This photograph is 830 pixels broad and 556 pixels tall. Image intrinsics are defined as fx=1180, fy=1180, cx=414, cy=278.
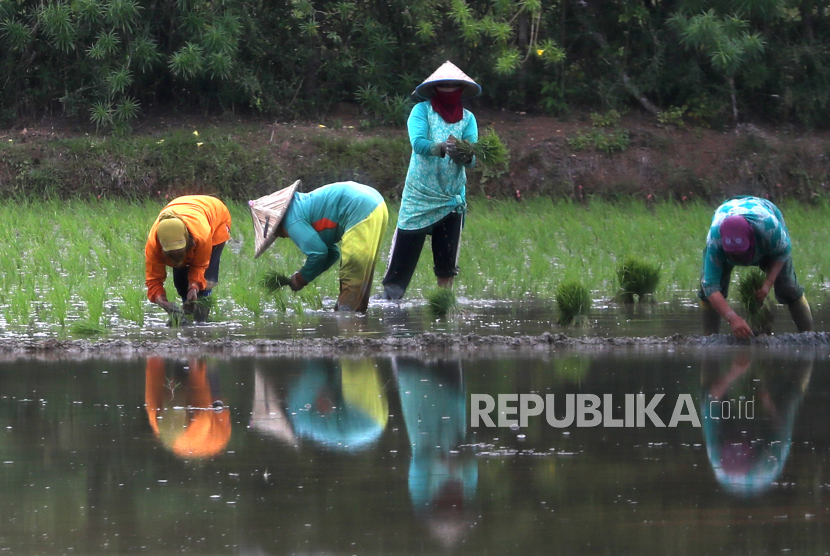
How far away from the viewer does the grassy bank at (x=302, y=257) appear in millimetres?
7945

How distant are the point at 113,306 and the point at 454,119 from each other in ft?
8.83

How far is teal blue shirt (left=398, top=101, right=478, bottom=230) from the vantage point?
8203 mm

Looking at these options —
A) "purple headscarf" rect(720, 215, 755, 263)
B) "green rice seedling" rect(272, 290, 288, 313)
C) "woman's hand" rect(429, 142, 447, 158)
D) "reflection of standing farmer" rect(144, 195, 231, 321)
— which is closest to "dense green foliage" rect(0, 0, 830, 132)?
"woman's hand" rect(429, 142, 447, 158)

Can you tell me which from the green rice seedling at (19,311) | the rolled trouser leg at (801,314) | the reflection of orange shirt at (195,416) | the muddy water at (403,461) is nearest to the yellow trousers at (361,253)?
the muddy water at (403,461)

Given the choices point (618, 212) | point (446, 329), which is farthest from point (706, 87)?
point (446, 329)

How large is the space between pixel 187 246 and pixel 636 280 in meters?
3.28

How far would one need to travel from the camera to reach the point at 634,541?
3311 mm

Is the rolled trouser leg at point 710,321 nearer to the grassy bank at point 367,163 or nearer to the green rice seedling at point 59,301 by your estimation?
the green rice seedling at point 59,301

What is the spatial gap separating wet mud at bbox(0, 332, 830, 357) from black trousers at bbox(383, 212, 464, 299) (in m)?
1.78

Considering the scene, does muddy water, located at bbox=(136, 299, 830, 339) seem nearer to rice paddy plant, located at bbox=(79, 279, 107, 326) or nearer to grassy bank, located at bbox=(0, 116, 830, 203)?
rice paddy plant, located at bbox=(79, 279, 107, 326)

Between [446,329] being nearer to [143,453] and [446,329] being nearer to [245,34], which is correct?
[143,453]

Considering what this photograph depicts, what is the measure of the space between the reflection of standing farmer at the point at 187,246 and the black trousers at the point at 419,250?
145 cm

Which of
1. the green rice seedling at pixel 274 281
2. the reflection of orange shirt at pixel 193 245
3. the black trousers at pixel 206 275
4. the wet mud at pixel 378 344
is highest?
the reflection of orange shirt at pixel 193 245

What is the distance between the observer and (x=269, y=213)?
7469mm
